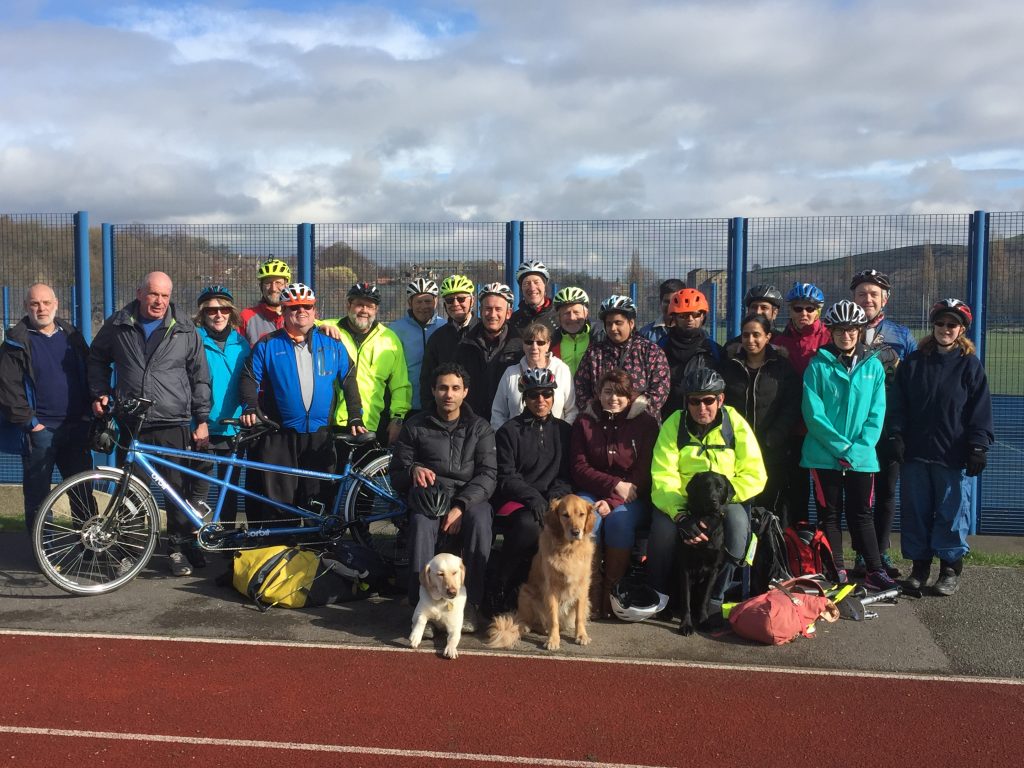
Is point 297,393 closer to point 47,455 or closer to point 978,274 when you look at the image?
point 47,455

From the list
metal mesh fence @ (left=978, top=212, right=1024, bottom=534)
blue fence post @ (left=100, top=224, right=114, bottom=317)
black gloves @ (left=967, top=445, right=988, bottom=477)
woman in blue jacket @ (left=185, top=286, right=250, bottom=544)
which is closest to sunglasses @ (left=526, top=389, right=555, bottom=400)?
woman in blue jacket @ (left=185, top=286, right=250, bottom=544)

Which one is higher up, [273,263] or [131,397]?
[273,263]

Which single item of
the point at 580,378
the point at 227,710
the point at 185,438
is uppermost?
the point at 580,378

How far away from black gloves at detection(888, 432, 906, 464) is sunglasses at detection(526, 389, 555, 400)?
2503 millimetres

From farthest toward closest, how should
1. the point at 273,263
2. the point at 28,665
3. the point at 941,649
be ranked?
the point at 273,263 → the point at 941,649 → the point at 28,665

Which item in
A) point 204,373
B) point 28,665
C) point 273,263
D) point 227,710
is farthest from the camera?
point 273,263

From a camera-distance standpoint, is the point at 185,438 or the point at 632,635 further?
the point at 185,438

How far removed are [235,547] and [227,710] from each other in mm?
2238

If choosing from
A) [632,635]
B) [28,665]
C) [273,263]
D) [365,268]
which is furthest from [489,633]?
[365,268]

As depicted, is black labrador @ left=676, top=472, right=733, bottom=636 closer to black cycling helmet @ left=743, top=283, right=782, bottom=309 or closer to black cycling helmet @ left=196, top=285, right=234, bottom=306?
black cycling helmet @ left=743, top=283, right=782, bottom=309

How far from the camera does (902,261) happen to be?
8117mm

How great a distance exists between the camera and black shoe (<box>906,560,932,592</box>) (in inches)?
260

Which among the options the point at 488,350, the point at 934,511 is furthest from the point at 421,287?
the point at 934,511

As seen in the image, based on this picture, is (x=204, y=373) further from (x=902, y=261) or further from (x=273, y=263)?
(x=902, y=261)
